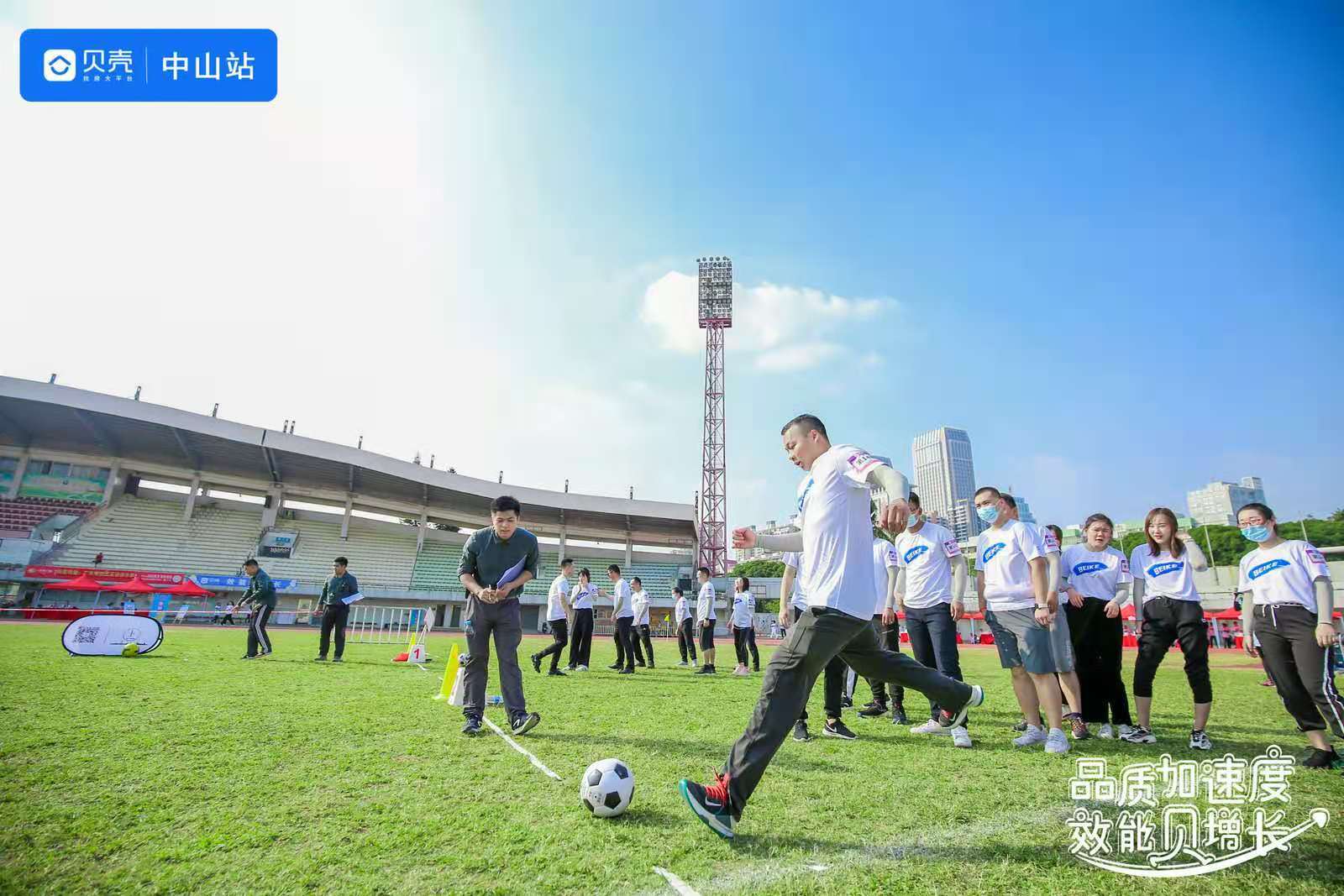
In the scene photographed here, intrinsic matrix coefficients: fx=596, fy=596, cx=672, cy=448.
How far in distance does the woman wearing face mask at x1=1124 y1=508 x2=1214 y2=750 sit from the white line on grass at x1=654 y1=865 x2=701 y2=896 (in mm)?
4765

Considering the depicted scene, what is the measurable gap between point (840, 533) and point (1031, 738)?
10.1 ft

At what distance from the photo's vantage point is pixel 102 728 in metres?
4.40

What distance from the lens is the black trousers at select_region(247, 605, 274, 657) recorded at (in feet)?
36.1

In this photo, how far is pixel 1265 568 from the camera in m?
4.66

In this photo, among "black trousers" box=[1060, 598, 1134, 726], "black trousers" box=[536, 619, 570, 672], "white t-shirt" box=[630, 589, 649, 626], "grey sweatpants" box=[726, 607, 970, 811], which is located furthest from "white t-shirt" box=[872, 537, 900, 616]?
"white t-shirt" box=[630, 589, 649, 626]

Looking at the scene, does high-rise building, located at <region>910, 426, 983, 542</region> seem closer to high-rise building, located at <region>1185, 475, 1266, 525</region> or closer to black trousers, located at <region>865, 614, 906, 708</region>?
high-rise building, located at <region>1185, 475, 1266, 525</region>

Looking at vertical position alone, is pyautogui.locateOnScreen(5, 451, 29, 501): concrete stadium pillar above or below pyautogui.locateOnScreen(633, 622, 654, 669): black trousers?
above

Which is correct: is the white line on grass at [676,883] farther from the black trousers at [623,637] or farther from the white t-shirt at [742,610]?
the white t-shirt at [742,610]

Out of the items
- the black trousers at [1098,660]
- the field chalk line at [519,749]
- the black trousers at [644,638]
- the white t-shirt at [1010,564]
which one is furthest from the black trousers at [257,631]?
the black trousers at [1098,660]

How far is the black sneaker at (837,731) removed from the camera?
16.3 feet

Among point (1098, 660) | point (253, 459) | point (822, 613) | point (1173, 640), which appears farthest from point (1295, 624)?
point (253, 459)

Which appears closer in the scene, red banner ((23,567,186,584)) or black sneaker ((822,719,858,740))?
black sneaker ((822,719,858,740))

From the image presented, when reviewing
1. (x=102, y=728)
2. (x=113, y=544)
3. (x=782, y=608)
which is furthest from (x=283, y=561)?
(x=782, y=608)

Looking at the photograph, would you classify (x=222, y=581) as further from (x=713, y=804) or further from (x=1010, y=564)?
(x=1010, y=564)
